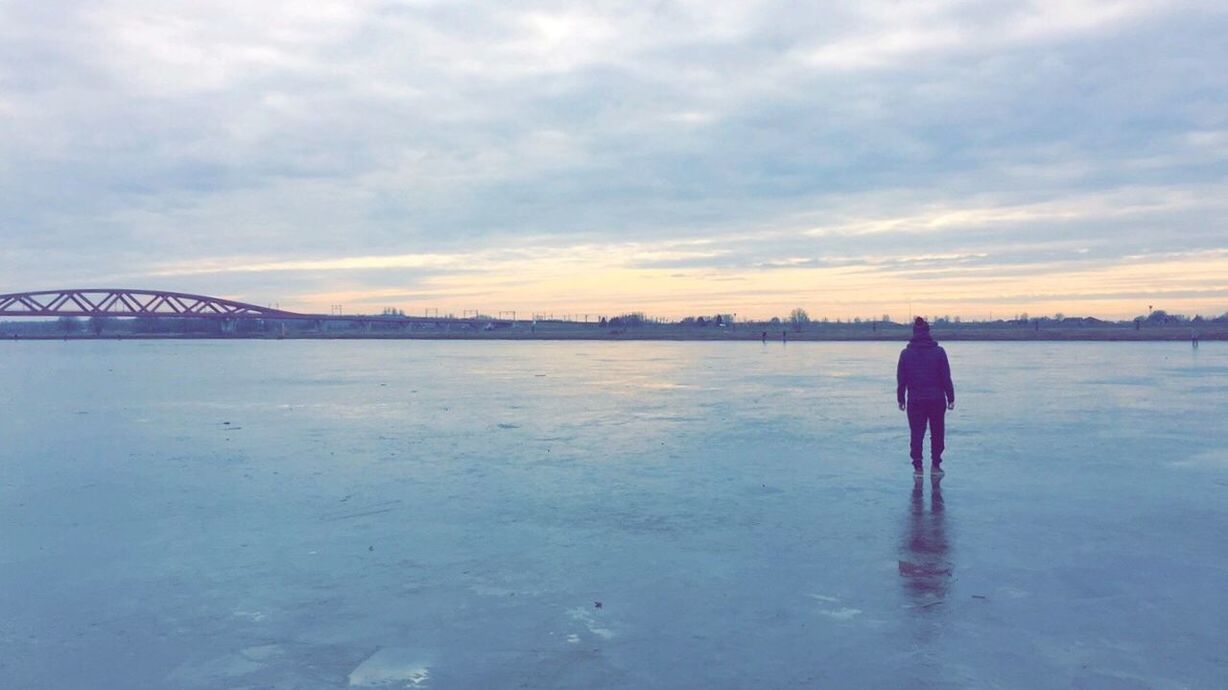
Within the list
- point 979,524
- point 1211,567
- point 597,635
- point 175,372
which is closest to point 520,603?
point 597,635

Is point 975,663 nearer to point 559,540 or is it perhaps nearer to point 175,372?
point 559,540

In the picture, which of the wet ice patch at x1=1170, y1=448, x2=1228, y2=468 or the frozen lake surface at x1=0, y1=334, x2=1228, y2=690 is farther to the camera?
the wet ice patch at x1=1170, y1=448, x2=1228, y2=468

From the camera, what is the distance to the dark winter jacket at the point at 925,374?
358 inches

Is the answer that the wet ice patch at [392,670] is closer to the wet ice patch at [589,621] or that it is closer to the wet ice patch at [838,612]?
the wet ice patch at [589,621]

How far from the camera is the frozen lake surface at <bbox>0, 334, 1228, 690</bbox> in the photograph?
4285mm

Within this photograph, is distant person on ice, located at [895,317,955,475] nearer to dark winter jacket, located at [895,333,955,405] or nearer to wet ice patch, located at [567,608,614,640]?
dark winter jacket, located at [895,333,955,405]

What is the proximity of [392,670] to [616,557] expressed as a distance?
2.16 metres

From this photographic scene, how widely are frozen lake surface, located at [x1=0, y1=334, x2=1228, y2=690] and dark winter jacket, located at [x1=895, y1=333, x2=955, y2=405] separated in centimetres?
85

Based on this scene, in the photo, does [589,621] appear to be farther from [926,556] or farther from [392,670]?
[926,556]

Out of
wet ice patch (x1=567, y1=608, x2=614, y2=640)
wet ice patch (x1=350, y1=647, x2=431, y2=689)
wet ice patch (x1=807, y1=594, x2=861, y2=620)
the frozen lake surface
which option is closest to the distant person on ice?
the frozen lake surface

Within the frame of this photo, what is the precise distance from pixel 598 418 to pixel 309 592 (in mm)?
9336

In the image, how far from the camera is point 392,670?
4223 mm

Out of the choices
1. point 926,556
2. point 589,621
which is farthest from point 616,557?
point 926,556

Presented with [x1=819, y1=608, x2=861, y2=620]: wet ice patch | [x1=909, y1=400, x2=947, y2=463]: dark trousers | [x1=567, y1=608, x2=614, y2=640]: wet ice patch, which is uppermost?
[x1=909, y1=400, x2=947, y2=463]: dark trousers
